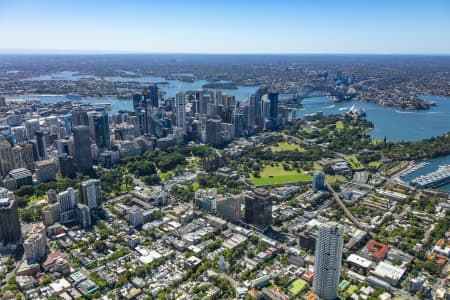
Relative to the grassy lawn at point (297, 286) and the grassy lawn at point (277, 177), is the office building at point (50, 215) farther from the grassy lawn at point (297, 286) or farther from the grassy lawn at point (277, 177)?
the grassy lawn at point (277, 177)

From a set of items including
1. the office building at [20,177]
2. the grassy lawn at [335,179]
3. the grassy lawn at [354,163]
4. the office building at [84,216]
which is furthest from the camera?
the grassy lawn at [354,163]

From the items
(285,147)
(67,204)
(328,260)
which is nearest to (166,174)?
(67,204)

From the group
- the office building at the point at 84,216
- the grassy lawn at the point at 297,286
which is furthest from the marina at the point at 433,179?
the office building at the point at 84,216

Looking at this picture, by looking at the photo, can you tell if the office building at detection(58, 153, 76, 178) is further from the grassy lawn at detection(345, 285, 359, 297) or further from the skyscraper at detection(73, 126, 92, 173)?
the grassy lawn at detection(345, 285, 359, 297)

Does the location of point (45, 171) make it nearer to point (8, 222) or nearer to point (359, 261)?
point (8, 222)

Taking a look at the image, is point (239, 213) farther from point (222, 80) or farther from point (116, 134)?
point (222, 80)
